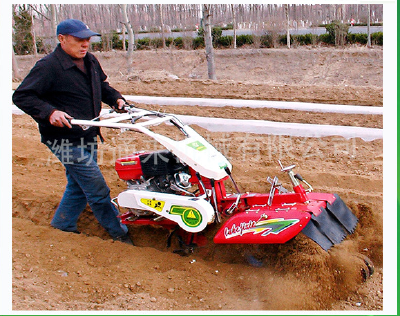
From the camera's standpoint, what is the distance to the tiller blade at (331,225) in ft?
11.0

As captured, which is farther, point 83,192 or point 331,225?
point 83,192

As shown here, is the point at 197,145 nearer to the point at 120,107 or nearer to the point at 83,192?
the point at 120,107

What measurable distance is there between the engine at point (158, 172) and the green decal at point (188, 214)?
0.88 ft

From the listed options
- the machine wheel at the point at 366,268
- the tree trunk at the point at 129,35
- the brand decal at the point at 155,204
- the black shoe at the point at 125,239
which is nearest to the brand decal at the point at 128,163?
the brand decal at the point at 155,204

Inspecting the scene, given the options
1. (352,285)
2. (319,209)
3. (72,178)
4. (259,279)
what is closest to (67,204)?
(72,178)

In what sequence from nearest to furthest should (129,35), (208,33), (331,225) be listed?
(331,225)
(208,33)
(129,35)

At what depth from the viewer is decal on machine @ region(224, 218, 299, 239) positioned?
3.29 metres

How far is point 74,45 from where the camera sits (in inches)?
152

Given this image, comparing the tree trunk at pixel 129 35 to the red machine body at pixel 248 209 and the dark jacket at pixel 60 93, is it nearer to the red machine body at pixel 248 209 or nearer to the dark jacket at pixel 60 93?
the dark jacket at pixel 60 93

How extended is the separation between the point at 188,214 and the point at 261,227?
0.61 m

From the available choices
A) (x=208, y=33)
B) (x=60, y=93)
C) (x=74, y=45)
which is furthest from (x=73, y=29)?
(x=208, y=33)

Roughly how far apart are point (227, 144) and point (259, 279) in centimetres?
326

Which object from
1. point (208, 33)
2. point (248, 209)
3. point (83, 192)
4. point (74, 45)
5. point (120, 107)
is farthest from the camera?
point (208, 33)

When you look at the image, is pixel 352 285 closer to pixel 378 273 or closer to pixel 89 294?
pixel 378 273
